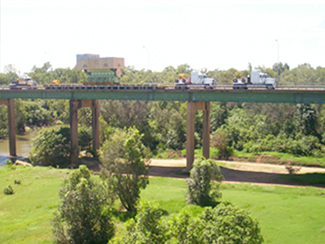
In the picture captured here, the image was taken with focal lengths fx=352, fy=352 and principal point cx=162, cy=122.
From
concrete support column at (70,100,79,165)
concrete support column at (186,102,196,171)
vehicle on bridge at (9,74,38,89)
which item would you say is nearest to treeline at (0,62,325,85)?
vehicle on bridge at (9,74,38,89)

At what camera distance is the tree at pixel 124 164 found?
1148 inches

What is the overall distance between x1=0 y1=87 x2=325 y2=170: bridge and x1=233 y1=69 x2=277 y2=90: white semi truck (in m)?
1.43

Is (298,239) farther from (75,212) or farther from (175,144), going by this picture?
(175,144)

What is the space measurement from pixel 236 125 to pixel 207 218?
181 ft

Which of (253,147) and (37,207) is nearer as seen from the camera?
(37,207)

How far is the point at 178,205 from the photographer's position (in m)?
31.9

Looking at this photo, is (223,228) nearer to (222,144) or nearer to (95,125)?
(222,144)

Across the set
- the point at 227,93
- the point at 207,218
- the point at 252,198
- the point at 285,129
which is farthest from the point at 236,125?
the point at 207,218

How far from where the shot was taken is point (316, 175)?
44.4m

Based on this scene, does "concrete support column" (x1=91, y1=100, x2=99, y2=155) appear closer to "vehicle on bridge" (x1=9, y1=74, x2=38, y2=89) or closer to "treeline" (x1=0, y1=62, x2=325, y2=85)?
"vehicle on bridge" (x1=9, y1=74, x2=38, y2=89)

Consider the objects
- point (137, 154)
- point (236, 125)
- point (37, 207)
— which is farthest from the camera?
point (236, 125)

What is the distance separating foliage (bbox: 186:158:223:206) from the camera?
31312mm

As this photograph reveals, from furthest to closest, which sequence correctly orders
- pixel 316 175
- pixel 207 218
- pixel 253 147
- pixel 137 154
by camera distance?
pixel 253 147
pixel 316 175
pixel 137 154
pixel 207 218

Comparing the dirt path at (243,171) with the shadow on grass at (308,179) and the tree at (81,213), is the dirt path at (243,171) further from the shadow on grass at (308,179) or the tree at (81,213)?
the tree at (81,213)
